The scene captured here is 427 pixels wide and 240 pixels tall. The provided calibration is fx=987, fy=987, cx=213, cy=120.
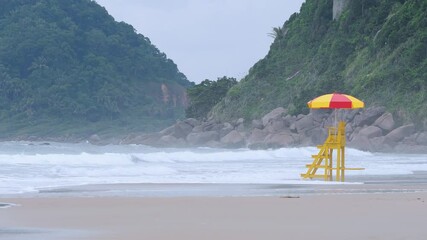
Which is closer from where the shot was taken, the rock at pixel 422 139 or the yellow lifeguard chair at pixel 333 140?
the yellow lifeguard chair at pixel 333 140

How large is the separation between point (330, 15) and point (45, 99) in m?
47.5

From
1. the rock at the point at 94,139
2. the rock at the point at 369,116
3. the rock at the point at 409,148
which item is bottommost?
the rock at the point at 409,148

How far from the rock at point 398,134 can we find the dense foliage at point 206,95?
89.4 feet

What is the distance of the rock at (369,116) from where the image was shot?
48.7 metres

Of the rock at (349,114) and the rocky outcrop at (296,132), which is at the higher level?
the rock at (349,114)

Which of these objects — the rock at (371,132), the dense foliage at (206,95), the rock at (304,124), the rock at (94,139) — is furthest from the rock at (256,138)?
the rock at (94,139)

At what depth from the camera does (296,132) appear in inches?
2055

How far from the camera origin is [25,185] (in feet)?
56.8

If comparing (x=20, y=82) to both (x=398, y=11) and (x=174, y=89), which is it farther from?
(x=398, y=11)

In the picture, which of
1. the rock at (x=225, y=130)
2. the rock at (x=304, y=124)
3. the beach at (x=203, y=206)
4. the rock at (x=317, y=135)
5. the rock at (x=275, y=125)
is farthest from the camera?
the rock at (x=225, y=130)

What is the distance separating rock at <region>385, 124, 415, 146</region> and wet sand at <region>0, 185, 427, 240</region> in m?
30.8

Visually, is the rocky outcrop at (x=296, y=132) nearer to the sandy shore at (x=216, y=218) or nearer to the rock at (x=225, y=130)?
the rock at (x=225, y=130)

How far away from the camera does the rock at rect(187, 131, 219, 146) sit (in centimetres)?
5922

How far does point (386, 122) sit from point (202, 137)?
1505 cm
